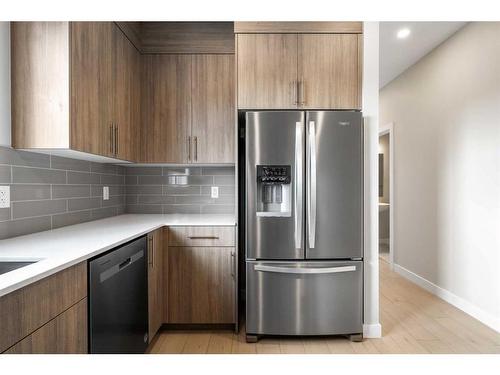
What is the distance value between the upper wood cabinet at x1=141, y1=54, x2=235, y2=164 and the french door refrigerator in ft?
1.79

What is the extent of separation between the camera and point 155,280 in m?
2.23

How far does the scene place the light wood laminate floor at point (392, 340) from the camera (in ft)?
7.27

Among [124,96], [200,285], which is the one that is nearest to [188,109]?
[124,96]

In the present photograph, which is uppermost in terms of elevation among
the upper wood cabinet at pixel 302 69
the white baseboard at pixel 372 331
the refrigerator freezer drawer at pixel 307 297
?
the upper wood cabinet at pixel 302 69

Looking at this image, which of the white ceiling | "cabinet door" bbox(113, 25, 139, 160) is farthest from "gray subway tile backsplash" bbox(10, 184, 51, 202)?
the white ceiling

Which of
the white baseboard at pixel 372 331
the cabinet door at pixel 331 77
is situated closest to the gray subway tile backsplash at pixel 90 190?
the cabinet door at pixel 331 77

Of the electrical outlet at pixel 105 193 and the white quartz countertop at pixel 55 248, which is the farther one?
the electrical outlet at pixel 105 193

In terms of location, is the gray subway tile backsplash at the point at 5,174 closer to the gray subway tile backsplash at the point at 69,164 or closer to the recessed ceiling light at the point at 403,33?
the gray subway tile backsplash at the point at 69,164

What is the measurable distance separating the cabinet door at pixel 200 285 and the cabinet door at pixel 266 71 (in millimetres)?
1111

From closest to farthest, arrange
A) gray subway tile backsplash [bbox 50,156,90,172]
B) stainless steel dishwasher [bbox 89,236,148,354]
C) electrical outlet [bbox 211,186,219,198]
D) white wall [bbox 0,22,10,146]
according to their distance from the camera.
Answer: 1. stainless steel dishwasher [bbox 89,236,148,354]
2. white wall [bbox 0,22,10,146]
3. gray subway tile backsplash [bbox 50,156,90,172]
4. electrical outlet [bbox 211,186,219,198]

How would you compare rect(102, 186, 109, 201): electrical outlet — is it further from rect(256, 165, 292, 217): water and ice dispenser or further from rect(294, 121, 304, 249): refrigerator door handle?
rect(294, 121, 304, 249): refrigerator door handle

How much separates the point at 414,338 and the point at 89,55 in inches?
112

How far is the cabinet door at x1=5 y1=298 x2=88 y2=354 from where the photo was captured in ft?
3.23
